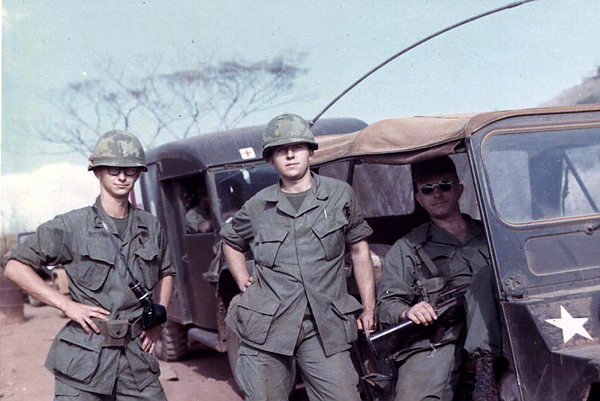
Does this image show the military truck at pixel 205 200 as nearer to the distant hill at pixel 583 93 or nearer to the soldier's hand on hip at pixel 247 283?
the soldier's hand on hip at pixel 247 283

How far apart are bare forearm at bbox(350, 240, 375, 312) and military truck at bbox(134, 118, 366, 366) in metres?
2.58

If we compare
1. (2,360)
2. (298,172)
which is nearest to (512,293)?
(298,172)

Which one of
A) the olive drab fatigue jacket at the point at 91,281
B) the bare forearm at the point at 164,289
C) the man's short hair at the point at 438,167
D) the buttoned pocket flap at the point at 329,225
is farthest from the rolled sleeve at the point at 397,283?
the olive drab fatigue jacket at the point at 91,281

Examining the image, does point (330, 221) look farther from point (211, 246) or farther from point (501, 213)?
point (211, 246)

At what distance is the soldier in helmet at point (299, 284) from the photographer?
3.93m

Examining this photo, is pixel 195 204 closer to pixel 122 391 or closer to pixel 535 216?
pixel 122 391

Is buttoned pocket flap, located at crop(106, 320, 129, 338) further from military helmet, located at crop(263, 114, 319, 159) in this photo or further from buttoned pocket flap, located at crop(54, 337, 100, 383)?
military helmet, located at crop(263, 114, 319, 159)

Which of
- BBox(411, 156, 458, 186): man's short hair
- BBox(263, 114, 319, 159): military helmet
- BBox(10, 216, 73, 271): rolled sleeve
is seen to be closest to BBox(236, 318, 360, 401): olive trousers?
BBox(263, 114, 319, 159): military helmet

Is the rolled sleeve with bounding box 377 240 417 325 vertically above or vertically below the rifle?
above

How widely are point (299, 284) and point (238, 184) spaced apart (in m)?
3.48

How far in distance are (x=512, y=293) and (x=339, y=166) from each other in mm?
2451

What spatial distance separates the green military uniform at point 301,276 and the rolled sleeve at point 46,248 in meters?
0.94

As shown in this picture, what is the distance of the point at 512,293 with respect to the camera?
11.6 ft

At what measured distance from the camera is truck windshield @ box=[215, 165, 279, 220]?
725 cm
